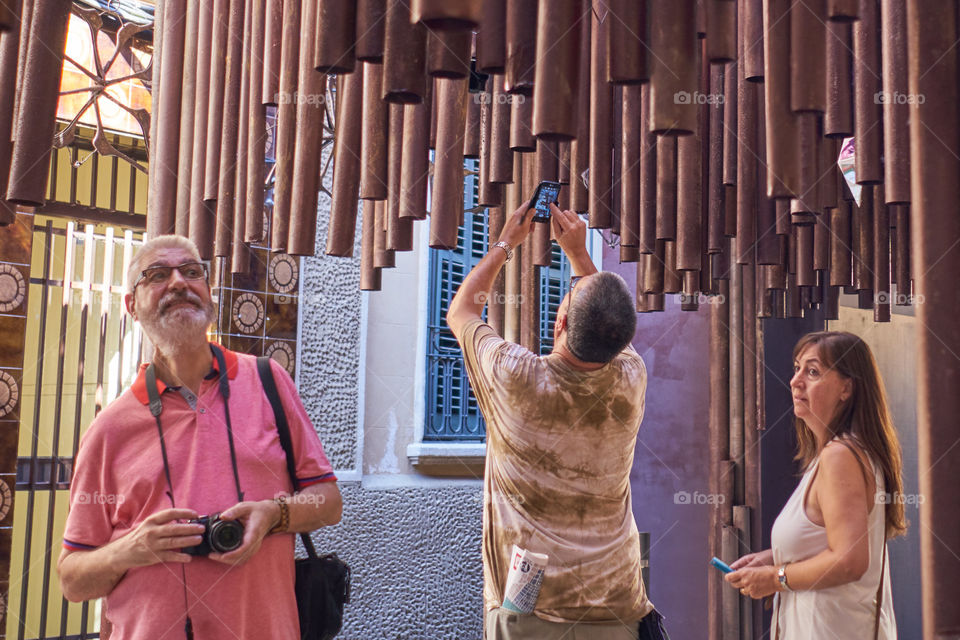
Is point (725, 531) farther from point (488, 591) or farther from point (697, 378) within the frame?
point (488, 591)

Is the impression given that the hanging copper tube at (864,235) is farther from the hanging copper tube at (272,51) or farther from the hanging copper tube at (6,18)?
the hanging copper tube at (6,18)

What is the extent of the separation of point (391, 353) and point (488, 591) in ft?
13.0

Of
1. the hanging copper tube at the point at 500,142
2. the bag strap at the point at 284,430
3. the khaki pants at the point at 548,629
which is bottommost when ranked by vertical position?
the khaki pants at the point at 548,629

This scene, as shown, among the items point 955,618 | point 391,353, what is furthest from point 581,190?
point 391,353

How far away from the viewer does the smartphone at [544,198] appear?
8.10 ft

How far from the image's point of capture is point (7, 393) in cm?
449

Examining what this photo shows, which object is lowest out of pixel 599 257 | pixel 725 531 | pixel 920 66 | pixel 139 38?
pixel 725 531

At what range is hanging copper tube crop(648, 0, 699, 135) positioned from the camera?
1.24m

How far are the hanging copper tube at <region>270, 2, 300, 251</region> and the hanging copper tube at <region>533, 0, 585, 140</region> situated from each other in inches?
45.8

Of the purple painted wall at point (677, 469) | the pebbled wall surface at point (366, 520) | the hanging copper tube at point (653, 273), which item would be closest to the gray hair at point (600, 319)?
the hanging copper tube at point (653, 273)

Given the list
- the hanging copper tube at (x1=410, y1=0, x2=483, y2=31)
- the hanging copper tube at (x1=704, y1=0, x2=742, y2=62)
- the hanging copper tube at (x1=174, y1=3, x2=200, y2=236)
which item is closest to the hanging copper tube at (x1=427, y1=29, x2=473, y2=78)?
the hanging copper tube at (x1=410, y1=0, x2=483, y2=31)

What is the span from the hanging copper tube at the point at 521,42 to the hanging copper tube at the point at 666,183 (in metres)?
1.08

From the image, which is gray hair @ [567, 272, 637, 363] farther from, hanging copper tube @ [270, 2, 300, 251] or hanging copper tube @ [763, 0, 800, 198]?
hanging copper tube @ [763, 0, 800, 198]

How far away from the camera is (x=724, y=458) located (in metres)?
4.59
